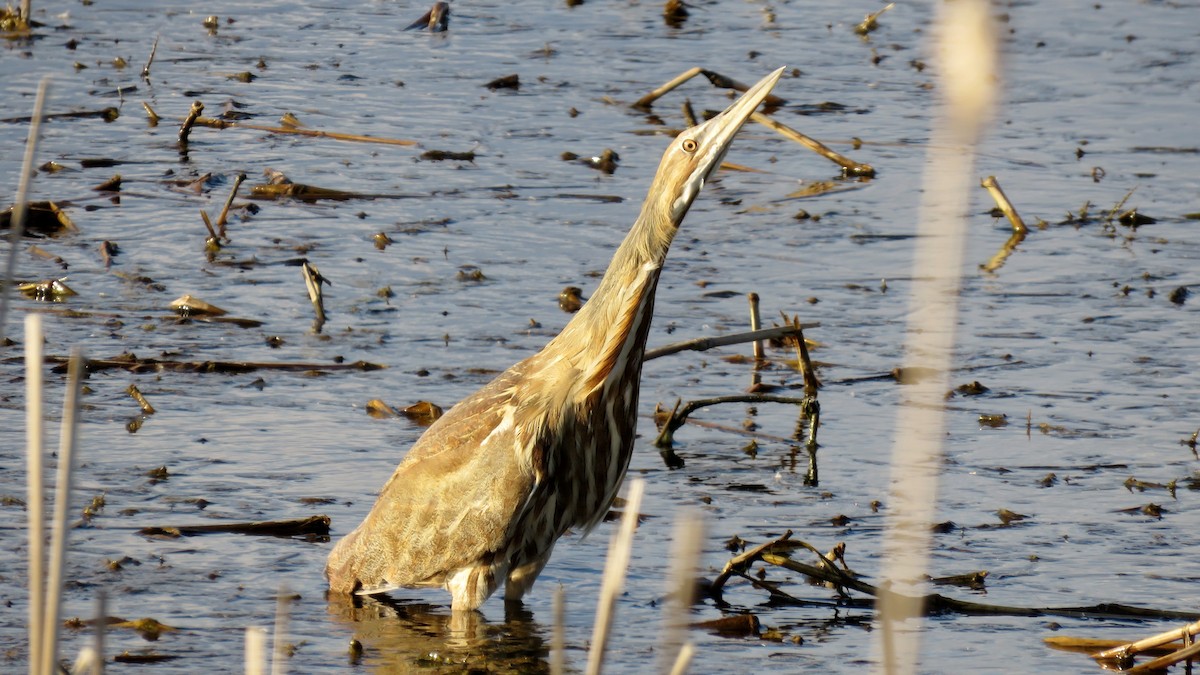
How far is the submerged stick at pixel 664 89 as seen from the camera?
11.2 m

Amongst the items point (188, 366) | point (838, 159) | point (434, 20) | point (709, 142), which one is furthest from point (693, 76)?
point (709, 142)

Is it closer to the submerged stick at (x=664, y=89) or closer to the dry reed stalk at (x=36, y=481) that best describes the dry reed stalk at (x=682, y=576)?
the dry reed stalk at (x=36, y=481)

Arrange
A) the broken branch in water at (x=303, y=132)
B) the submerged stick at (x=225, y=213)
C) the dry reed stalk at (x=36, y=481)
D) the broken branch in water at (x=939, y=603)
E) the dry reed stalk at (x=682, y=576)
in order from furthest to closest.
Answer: the broken branch in water at (x=303, y=132), the submerged stick at (x=225, y=213), the broken branch in water at (x=939, y=603), the dry reed stalk at (x=36, y=481), the dry reed stalk at (x=682, y=576)

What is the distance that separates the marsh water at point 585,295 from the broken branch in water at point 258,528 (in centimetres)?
5

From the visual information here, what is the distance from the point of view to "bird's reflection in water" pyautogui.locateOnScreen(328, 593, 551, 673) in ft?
17.2

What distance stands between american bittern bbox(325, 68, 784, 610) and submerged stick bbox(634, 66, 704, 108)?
588cm

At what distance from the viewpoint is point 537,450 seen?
5289 millimetres

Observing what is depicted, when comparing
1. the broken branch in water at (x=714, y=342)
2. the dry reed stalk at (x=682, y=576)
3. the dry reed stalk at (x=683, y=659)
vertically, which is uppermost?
the broken branch in water at (x=714, y=342)

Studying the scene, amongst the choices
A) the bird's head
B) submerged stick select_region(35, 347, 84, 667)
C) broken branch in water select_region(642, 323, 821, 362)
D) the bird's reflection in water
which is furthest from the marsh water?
submerged stick select_region(35, 347, 84, 667)

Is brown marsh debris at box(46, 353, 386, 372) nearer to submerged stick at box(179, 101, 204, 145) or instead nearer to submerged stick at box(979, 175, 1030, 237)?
submerged stick at box(179, 101, 204, 145)

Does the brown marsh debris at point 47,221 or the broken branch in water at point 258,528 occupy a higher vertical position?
the brown marsh debris at point 47,221

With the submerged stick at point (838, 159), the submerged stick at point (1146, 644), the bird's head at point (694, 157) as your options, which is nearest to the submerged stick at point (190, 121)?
the submerged stick at point (838, 159)

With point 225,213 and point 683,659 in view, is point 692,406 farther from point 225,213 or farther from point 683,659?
point 683,659

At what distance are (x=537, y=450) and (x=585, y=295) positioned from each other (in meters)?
3.37
